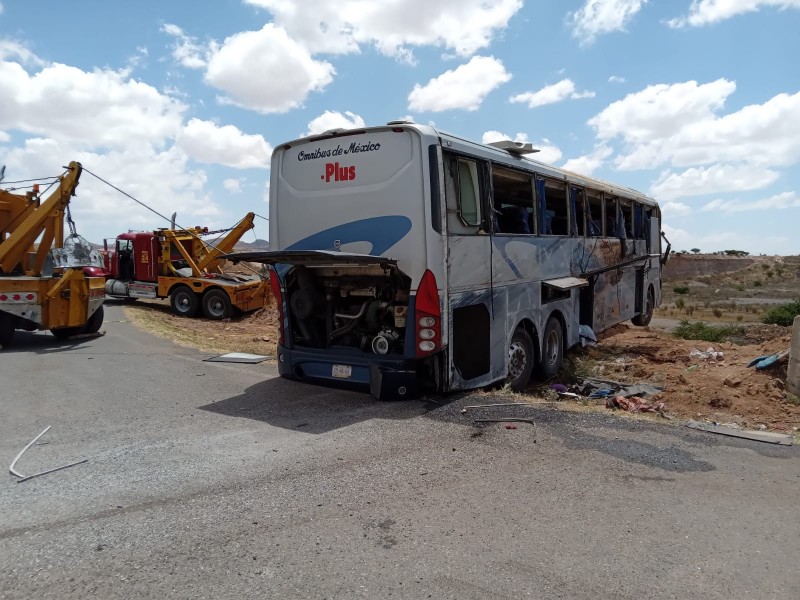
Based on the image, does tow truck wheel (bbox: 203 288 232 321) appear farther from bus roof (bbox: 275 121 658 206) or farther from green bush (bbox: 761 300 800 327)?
green bush (bbox: 761 300 800 327)

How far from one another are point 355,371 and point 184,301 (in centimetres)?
1379

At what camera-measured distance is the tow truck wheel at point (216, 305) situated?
18391 mm

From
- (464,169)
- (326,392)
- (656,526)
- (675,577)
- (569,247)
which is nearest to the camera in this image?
(675,577)

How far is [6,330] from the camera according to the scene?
11.9 m

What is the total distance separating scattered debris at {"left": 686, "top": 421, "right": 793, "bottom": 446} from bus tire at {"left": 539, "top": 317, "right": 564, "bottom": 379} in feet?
9.85

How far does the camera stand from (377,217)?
6.78 metres

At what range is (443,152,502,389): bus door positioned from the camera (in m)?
6.82

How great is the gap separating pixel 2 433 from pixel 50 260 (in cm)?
746

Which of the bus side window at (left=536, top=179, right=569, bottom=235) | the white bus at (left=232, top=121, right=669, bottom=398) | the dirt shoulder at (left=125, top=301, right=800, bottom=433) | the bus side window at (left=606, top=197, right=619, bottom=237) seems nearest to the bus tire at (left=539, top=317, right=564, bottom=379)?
the white bus at (left=232, top=121, right=669, bottom=398)

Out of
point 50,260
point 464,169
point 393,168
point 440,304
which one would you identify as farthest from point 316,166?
point 50,260

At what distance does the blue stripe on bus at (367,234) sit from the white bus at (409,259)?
0.5 inches

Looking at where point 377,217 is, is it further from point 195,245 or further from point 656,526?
point 195,245

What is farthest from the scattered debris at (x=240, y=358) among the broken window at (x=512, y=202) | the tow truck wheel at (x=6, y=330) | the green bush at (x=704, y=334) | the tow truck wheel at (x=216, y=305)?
the green bush at (x=704, y=334)

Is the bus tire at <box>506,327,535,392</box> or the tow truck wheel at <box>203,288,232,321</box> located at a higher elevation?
the tow truck wheel at <box>203,288,232,321</box>
